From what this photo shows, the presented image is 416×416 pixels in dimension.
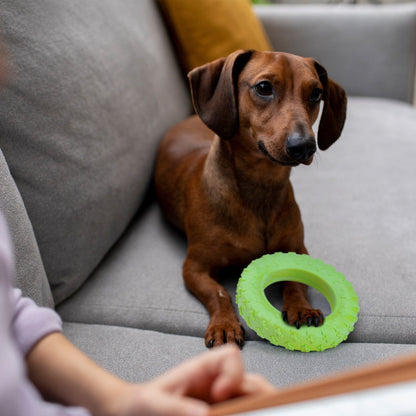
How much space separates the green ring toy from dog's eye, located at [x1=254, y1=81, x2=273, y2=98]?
0.39 m

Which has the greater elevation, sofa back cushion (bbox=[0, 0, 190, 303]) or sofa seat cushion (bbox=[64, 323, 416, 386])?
sofa back cushion (bbox=[0, 0, 190, 303])

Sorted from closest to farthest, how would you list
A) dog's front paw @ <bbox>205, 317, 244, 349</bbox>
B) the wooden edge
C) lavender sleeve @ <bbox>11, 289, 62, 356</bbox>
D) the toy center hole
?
the wooden edge, lavender sleeve @ <bbox>11, 289, 62, 356</bbox>, dog's front paw @ <bbox>205, 317, 244, 349</bbox>, the toy center hole

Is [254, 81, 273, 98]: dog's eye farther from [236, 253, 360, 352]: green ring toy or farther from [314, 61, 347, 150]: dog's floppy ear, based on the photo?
[236, 253, 360, 352]: green ring toy

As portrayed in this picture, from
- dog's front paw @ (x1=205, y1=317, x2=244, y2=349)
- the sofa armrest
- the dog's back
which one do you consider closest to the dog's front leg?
dog's front paw @ (x1=205, y1=317, x2=244, y2=349)

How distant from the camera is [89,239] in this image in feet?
3.69

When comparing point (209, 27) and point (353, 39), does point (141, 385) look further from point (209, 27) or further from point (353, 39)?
point (353, 39)

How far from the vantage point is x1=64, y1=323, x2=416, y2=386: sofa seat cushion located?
2.80ft

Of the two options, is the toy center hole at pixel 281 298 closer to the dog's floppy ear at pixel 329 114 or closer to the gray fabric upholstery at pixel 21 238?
the dog's floppy ear at pixel 329 114

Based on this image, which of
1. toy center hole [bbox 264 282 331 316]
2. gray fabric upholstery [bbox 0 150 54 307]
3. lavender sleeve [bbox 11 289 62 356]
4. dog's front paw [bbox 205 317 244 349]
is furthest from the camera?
toy center hole [bbox 264 282 331 316]

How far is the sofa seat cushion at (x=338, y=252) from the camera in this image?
3.36ft

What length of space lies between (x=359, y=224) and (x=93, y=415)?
103 centimetres

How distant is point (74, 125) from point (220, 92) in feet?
1.24

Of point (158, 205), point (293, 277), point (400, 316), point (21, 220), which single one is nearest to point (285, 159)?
point (293, 277)

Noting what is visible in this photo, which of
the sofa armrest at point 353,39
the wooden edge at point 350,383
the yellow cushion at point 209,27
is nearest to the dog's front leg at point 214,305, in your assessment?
the wooden edge at point 350,383
